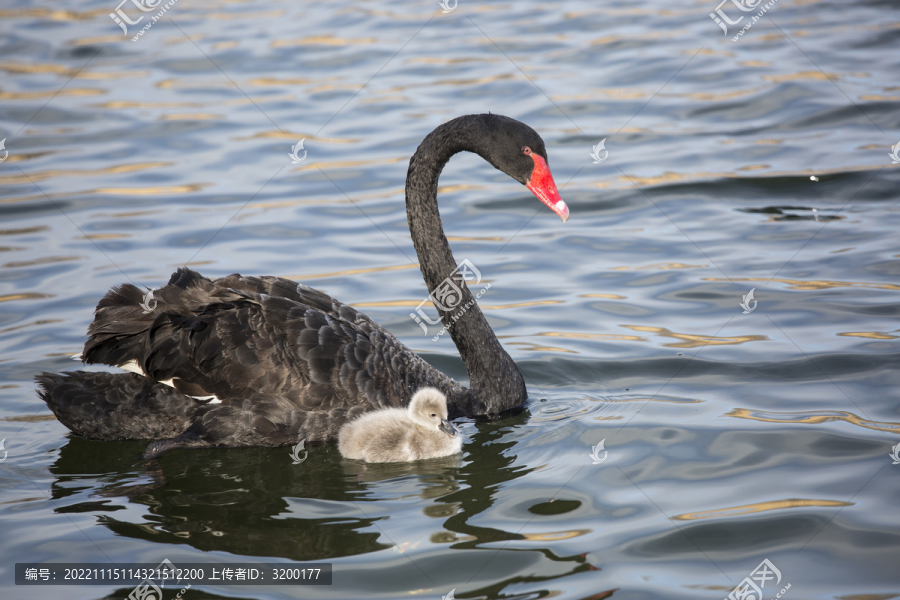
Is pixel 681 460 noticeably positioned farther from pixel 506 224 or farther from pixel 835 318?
pixel 506 224

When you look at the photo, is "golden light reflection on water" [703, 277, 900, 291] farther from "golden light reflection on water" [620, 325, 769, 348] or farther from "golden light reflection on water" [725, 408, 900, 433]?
"golden light reflection on water" [725, 408, 900, 433]

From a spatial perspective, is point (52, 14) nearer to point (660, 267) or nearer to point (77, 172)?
point (77, 172)

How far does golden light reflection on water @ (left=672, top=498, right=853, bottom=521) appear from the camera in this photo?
15.3 ft

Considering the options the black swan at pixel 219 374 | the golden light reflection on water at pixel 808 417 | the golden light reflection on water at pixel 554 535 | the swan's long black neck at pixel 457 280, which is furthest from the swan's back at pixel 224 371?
the golden light reflection on water at pixel 808 417

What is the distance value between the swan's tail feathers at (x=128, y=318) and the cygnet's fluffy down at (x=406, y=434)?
1.31m

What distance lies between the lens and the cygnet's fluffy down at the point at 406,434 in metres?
5.33

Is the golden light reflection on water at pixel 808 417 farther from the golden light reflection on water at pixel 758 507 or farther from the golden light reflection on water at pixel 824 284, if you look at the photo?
the golden light reflection on water at pixel 824 284

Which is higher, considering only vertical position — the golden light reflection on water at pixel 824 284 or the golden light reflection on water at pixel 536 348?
the golden light reflection on water at pixel 824 284

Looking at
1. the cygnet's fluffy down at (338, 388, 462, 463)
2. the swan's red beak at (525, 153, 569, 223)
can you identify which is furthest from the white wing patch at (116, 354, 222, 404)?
the swan's red beak at (525, 153, 569, 223)

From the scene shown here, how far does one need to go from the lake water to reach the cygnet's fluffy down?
115mm

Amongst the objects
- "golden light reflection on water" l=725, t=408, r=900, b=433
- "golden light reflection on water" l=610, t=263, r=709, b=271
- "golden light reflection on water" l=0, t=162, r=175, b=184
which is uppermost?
"golden light reflection on water" l=0, t=162, r=175, b=184

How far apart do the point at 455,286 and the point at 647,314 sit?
190cm

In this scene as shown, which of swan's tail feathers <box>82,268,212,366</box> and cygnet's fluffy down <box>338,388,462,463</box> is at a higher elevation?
swan's tail feathers <box>82,268,212,366</box>

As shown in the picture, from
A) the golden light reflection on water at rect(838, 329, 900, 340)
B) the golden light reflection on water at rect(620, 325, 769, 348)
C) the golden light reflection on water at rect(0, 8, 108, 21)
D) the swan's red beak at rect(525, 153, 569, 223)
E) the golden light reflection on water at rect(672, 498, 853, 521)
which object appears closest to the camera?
the golden light reflection on water at rect(672, 498, 853, 521)
